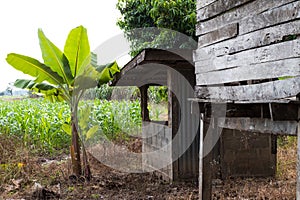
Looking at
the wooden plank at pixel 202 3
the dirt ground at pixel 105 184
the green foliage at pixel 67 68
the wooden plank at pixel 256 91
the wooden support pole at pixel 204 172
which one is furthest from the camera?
the green foliage at pixel 67 68

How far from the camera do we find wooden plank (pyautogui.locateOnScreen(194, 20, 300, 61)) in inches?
116

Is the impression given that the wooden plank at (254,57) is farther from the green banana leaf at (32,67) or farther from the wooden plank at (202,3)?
the green banana leaf at (32,67)

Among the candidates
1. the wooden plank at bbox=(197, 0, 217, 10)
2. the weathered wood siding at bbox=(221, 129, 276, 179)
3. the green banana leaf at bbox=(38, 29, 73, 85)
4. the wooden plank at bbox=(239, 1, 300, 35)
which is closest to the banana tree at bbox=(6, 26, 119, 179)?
the green banana leaf at bbox=(38, 29, 73, 85)

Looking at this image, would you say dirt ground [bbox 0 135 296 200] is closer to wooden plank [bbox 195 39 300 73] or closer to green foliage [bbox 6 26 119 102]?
green foliage [bbox 6 26 119 102]

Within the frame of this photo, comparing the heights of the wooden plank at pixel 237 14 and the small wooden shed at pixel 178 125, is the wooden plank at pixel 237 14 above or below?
above

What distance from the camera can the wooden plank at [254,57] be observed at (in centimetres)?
290

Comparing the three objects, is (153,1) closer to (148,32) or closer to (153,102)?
(148,32)

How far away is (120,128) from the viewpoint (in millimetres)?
11047

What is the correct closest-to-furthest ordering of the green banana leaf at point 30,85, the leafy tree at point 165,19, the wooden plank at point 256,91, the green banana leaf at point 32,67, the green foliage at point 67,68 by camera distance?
the wooden plank at point 256,91 < the green banana leaf at point 32,67 < the green foliage at point 67,68 < the green banana leaf at point 30,85 < the leafy tree at point 165,19

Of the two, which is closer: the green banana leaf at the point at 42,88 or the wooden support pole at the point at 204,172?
the wooden support pole at the point at 204,172

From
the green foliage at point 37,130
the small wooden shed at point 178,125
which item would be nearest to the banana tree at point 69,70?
the small wooden shed at point 178,125

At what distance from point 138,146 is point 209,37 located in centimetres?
618

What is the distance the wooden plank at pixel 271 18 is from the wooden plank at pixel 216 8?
23cm

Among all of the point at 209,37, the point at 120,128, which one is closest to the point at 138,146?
the point at 120,128
